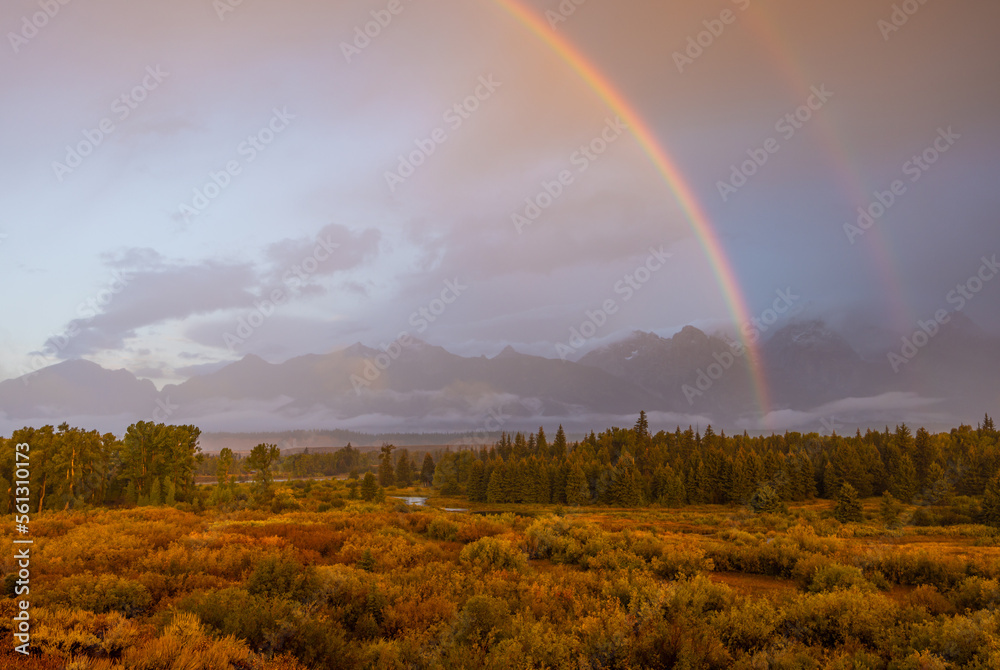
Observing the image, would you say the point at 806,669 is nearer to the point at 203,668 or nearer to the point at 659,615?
the point at 659,615

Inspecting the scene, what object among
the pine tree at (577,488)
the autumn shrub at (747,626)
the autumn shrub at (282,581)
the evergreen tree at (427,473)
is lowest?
the evergreen tree at (427,473)

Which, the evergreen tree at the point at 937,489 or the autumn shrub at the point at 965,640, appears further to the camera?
the evergreen tree at the point at 937,489

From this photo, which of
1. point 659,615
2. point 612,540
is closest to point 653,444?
point 612,540

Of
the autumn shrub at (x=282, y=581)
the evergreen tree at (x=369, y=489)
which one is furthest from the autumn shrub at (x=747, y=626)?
the evergreen tree at (x=369, y=489)

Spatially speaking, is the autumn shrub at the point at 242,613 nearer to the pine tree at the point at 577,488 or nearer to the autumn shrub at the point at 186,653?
the autumn shrub at the point at 186,653

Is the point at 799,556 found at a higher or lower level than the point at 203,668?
lower

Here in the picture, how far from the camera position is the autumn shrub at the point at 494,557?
1537cm

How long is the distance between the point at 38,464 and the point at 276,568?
5107cm

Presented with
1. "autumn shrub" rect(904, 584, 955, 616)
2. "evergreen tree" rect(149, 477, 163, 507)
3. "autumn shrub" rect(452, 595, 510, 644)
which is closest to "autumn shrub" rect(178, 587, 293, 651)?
"autumn shrub" rect(452, 595, 510, 644)

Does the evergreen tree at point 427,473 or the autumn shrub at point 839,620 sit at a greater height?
the autumn shrub at point 839,620

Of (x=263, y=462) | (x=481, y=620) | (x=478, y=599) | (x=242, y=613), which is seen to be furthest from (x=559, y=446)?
(x=242, y=613)

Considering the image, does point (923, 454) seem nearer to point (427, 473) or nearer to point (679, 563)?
point (679, 563)

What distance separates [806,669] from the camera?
8.03m

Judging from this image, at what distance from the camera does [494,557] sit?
16.0 meters
